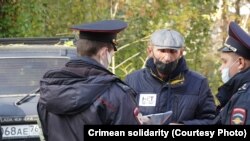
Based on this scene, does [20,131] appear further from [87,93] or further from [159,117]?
[87,93]

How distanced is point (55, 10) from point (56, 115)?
368 inches

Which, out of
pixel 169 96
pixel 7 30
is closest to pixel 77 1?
pixel 7 30

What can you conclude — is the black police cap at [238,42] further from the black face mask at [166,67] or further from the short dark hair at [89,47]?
the short dark hair at [89,47]

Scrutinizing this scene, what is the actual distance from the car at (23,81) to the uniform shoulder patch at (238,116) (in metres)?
2.99

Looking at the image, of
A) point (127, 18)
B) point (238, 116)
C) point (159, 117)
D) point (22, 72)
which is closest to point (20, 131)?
point (22, 72)

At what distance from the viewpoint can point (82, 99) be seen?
3229 millimetres

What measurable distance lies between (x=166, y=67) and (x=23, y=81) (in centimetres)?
271

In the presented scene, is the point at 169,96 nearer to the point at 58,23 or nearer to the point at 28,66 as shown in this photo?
the point at 28,66

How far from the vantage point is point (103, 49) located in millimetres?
3367

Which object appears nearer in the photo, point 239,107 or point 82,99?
point 82,99

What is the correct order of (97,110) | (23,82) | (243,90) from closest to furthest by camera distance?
(97,110) < (243,90) < (23,82)

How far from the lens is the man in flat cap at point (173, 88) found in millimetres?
4629

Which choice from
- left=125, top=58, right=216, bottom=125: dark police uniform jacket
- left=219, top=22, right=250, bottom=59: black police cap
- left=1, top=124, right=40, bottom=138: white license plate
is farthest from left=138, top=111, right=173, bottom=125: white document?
left=1, top=124, right=40, bottom=138: white license plate
